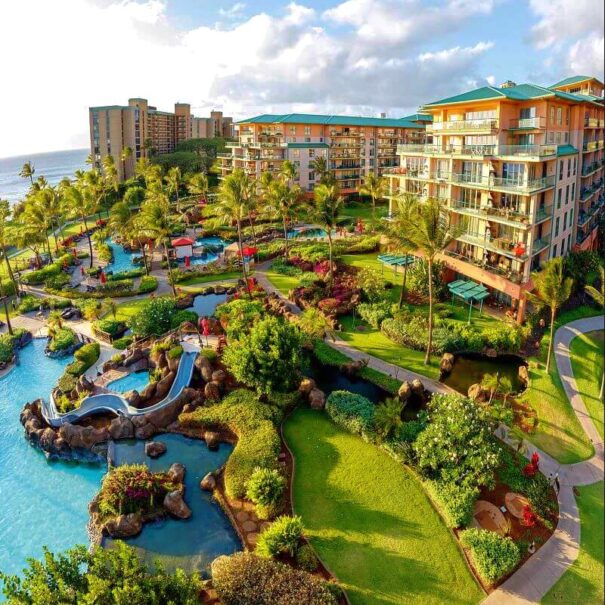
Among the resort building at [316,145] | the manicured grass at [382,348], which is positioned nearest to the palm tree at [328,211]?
the manicured grass at [382,348]

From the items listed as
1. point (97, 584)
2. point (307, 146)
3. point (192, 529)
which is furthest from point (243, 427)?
point (307, 146)

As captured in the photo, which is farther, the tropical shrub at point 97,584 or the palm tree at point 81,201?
the palm tree at point 81,201

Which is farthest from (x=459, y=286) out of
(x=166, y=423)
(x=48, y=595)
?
(x=48, y=595)

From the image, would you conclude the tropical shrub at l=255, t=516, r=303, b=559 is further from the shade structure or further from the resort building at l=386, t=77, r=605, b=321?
the resort building at l=386, t=77, r=605, b=321

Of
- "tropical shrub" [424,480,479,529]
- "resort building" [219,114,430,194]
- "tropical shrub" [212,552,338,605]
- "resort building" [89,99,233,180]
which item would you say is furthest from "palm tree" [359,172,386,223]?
"resort building" [89,99,233,180]

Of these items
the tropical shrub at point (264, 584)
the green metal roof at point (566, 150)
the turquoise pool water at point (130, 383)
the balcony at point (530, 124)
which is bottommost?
the tropical shrub at point (264, 584)

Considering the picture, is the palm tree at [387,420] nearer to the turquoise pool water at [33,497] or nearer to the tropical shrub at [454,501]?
the tropical shrub at [454,501]

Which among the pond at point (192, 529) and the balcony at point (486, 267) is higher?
the balcony at point (486, 267)

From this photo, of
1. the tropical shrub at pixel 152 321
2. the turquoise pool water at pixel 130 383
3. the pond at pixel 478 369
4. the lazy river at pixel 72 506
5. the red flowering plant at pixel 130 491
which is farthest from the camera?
the tropical shrub at pixel 152 321
